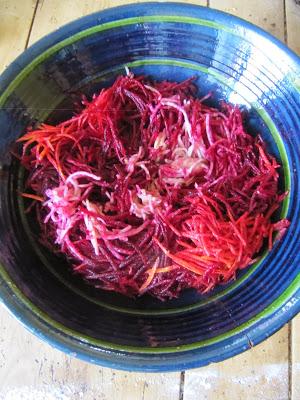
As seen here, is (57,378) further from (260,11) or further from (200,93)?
(260,11)

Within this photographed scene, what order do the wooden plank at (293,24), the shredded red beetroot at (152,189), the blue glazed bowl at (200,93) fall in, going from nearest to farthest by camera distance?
the blue glazed bowl at (200,93) → the shredded red beetroot at (152,189) → the wooden plank at (293,24)

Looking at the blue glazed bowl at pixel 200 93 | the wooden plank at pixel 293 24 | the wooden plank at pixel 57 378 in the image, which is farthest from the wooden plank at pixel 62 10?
the wooden plank at pixel 57 378

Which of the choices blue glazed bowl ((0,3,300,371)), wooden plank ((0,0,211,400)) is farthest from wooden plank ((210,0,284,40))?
wooden plank ((0,0,211,400))

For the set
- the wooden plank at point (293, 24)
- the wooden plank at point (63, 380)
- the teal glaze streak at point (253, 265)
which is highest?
the wooden plank at point (293, 24)

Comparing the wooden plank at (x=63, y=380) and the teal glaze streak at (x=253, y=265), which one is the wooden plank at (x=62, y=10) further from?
the wooden plank at (x=63, y=380)

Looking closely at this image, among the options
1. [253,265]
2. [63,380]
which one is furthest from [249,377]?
[63,380]

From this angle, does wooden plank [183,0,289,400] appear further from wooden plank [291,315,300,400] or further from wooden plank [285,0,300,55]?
wooden plank [285,0,300,55]
